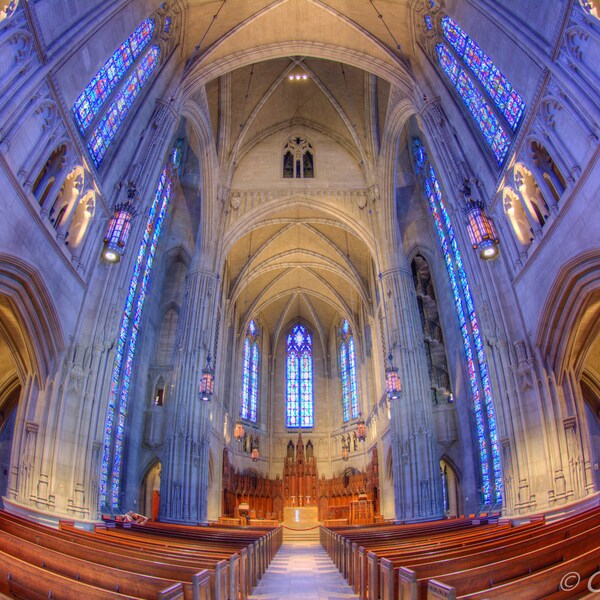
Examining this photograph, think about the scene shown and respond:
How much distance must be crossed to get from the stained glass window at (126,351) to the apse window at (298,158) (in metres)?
7.50

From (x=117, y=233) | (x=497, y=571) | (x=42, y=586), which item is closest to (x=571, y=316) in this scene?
(x=497, y=571)

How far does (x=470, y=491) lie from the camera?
1973 centimetres

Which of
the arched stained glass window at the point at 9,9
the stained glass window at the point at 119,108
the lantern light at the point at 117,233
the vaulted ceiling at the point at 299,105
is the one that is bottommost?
the lantern light at the point at 117,233

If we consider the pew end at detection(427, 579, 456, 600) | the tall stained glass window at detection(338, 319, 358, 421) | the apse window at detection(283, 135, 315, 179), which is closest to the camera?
the pew end at detection(427, 579, 456, 600)

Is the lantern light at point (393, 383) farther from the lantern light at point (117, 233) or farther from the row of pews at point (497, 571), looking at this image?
the row of pews at point (497, 571)

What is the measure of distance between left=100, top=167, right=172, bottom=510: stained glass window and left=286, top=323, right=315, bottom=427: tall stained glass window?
18.3 m

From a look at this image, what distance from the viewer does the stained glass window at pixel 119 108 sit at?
12.7 meters

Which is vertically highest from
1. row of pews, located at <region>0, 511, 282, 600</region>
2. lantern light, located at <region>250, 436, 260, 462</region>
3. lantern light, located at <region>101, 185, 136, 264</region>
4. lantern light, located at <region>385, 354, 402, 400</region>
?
lantern light, located at <region>101, 185, 136, 264</region>

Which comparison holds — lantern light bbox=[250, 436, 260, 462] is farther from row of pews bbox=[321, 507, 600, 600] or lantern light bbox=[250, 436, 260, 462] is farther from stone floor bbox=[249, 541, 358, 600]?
row of pews bbox=[321, 507, 600, 600]

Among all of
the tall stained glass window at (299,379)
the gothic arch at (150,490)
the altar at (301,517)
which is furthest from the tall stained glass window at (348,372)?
the gothic arch at (150,490)

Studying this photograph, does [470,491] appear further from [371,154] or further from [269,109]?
[269,109]

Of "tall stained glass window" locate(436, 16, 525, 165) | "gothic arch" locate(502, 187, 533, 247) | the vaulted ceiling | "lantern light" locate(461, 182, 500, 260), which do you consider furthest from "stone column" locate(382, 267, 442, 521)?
"gothic arch" locate(502, 187, 533, 247)

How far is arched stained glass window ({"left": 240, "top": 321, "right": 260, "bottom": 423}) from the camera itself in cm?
3431

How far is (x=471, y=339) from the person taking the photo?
64.6ft
